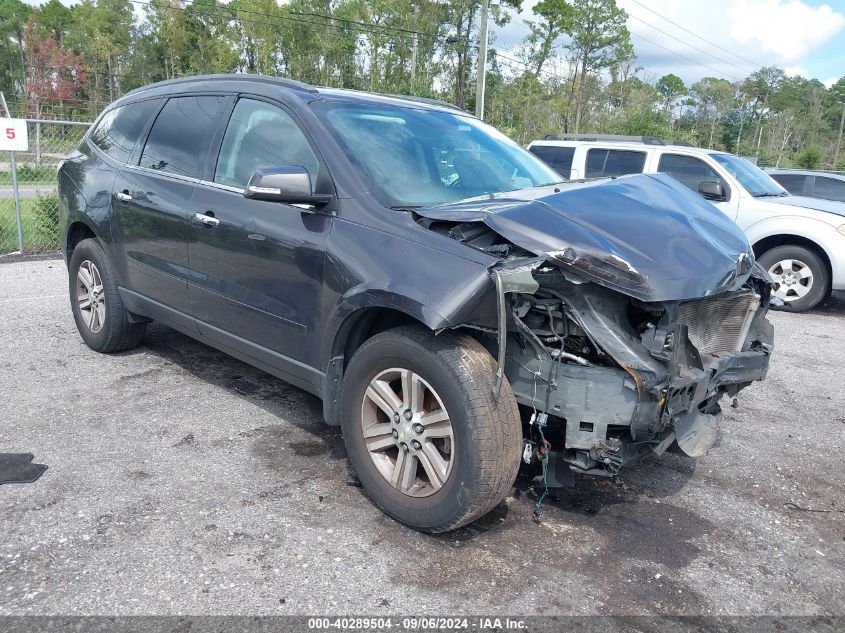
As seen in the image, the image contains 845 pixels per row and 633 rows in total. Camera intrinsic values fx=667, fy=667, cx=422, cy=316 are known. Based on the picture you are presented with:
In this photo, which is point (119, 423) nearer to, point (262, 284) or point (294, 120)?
point (262, 284)

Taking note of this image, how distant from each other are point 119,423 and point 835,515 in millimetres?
4030

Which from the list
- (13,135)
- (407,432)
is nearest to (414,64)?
(13,135)

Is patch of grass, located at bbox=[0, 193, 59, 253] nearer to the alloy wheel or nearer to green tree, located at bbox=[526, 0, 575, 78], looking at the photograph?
the alloy wheel

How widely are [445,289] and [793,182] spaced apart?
10573 millimetres

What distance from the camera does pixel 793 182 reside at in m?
11.1

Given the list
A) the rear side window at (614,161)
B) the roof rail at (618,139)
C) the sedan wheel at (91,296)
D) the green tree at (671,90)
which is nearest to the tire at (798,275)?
the rear side window at (614,161)

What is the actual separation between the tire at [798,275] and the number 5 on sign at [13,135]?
9.70 meters

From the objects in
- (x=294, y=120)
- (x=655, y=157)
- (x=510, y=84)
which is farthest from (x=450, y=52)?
(x=294, y=120)

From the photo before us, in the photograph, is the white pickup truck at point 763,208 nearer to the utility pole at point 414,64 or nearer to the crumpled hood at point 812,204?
the crumpled hood at point 812,204

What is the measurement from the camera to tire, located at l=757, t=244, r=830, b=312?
835 cm

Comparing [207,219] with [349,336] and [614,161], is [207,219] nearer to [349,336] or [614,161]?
[349,336]

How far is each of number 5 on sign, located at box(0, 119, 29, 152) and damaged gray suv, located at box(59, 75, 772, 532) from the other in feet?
18.8

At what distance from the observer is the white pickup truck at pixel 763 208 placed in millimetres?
8305

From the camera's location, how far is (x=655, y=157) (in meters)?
9.30
